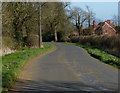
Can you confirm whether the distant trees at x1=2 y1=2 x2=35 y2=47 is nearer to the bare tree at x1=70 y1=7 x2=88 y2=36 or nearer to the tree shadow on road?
the tree shadow on road

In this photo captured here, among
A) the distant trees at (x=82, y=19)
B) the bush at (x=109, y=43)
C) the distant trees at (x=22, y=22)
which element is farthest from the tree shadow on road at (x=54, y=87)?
the distant trees at (x=82, y=19)

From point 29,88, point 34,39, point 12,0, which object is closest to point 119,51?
point 34,39

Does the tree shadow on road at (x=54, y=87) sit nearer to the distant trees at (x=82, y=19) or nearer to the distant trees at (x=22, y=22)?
the distant trees at (x=22, y=22)

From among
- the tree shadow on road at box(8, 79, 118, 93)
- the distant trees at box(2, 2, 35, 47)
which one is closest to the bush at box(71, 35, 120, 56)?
the distant trees at box(2, 2, 35, 47)

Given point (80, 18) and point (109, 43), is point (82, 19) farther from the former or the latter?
point (109, 43)

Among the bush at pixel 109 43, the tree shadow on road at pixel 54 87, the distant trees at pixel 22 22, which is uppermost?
the distant trees at pixel 22 22

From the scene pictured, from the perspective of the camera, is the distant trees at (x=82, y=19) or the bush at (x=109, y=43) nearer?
the bush at (x=109, y=43)

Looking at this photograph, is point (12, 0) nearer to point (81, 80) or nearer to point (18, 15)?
point (18, 15)

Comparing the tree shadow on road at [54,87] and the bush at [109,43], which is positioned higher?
the bush at [109,43]

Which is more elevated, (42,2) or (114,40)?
(42,2)

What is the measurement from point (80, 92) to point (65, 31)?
225ft

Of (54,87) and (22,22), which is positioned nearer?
(54,87)

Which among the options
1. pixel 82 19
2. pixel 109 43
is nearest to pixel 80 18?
pixel 82 19

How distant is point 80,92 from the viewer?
798 cm
